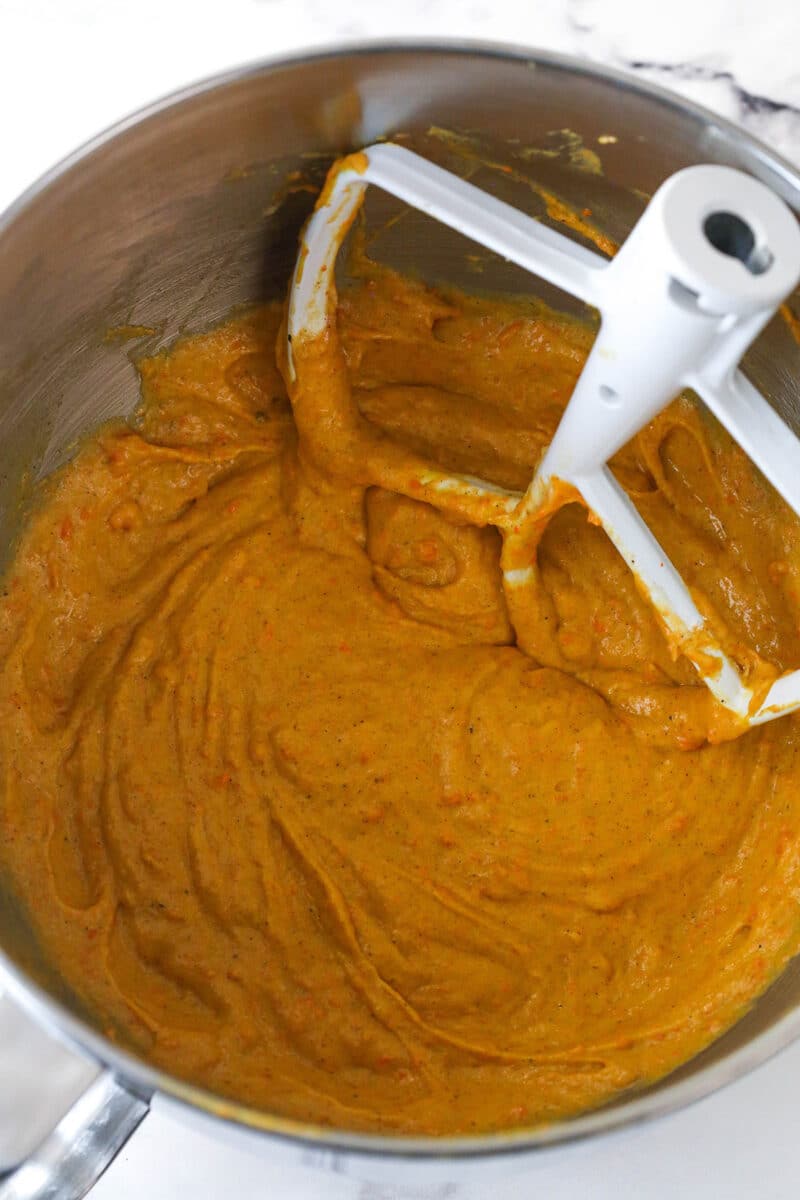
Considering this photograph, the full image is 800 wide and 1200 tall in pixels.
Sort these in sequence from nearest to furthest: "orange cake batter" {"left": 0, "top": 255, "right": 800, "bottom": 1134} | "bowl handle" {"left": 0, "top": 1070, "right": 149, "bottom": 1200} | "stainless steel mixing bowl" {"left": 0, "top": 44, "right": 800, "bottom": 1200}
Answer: "bowl handle" {"left": 0, "top": 1070, "right": 149, "bottom": 1200}
"stainless steel mixing bowl" {"left": 0, "top": 44, "right": 800, "bottom": 1200}
"orange cake batter" {"left": 0, "top": 255, "right": 800, "bottom": 1134}

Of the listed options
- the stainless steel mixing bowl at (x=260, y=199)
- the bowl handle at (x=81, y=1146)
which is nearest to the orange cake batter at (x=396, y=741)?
the stainless steel mixing bowl at (x=260, y=199)

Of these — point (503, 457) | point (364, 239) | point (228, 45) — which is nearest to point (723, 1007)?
point (503, 457)

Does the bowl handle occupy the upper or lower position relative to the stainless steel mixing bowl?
lower

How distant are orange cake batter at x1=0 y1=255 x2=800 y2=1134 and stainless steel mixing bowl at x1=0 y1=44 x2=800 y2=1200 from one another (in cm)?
6

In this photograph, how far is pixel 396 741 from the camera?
145 cm

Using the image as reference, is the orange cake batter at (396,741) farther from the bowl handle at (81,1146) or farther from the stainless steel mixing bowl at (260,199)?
the bowl handle at (81,1146)

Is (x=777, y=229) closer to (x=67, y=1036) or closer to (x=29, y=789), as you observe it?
(x=67, y=1036)

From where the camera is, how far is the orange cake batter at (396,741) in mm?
1307

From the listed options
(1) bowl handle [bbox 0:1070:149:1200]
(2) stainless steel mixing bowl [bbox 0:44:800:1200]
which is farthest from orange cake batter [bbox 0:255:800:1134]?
(1) bowl handle [bbox 0:1070:149:1200]

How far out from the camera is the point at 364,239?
56.2 inches

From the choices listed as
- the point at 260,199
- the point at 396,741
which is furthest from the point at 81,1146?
the point at 260,199

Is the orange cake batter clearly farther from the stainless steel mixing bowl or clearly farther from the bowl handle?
the bowl handle

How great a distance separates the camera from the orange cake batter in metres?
1.31

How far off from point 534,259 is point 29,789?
807mm
